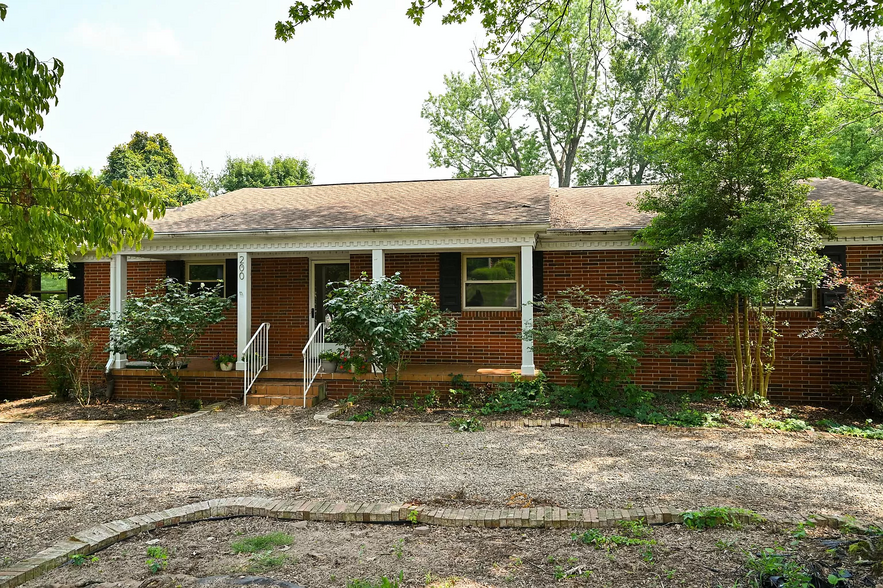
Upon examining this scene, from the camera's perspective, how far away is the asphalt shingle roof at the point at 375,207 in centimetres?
938

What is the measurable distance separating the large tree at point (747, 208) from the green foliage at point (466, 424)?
3.52 metres

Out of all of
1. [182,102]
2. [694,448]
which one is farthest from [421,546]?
[182,102]

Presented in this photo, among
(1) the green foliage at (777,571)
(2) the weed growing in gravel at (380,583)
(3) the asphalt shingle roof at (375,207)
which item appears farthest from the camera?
(3) the asphalt shingle roof at (375,207)

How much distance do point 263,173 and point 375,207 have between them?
27.4 meters

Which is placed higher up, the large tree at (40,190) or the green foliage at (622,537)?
the large tree at (40,190)

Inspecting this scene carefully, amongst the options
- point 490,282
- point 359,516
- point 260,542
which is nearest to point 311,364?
point 490,282

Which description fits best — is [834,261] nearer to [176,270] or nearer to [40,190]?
[40,190]


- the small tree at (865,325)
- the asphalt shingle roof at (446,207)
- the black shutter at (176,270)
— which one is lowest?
the small tree at (865,325)

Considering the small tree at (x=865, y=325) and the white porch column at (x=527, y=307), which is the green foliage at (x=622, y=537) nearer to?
the white porch column at (x=527, y=307)

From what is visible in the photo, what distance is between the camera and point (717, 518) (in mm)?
3559

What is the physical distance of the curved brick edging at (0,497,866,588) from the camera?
11.5 ft

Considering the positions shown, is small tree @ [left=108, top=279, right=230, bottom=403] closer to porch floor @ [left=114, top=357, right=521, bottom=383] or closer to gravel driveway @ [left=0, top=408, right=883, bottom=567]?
porch floor @ [left=114, top=357, right=521, bottom=383]

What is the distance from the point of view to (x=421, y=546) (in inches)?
133

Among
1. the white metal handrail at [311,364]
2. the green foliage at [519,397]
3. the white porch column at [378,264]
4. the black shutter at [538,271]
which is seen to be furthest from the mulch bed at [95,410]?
the black shutter at [538,271]
